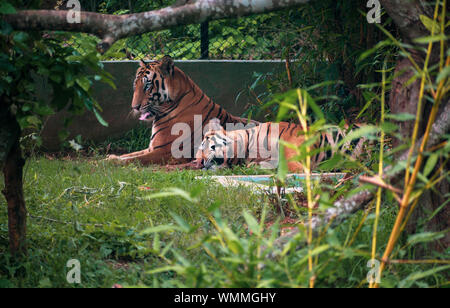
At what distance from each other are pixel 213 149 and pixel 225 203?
1.88m

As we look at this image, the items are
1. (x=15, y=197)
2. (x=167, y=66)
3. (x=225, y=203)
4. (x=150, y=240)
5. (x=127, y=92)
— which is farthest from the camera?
(x=127, y=92)

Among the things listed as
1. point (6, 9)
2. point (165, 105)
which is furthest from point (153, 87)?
point (6, 9)

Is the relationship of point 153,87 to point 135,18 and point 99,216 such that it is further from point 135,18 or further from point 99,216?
point 135,18

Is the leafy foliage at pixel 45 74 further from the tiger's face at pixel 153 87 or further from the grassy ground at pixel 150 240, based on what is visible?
the tiger's face at pixel 153 87

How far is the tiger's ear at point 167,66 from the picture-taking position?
250 inches

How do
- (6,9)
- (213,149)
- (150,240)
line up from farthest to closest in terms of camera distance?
(213,149) → (150,240) → (6,9)

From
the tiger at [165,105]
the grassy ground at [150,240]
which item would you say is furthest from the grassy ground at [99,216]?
the tiger at [165,105]

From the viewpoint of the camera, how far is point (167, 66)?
20.9 feet

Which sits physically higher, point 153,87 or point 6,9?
point 6,9

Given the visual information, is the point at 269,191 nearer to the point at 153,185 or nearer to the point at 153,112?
the point at 153,185

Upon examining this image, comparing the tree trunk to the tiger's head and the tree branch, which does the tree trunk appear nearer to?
the tree branch

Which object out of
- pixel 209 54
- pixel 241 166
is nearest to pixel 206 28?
pixel 209 54
